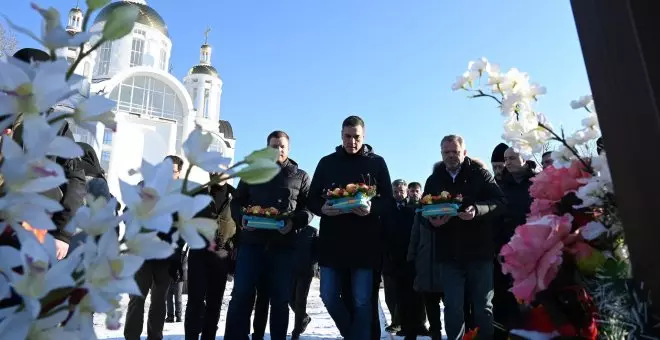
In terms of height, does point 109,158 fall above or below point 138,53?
below

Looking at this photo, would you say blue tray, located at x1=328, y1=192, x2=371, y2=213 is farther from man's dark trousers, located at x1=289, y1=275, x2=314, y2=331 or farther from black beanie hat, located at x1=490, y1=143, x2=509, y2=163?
man's dark trousers, located at x1=289, y1=275, x2=314, y2=331

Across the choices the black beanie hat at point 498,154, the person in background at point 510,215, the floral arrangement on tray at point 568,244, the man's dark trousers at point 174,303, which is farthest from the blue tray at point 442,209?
the man's dark trousers at point 174,303

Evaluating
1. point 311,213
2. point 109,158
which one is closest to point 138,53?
point 109,158

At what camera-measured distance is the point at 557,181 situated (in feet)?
3.76

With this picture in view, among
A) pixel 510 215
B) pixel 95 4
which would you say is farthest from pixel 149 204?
A: pixel 510 215

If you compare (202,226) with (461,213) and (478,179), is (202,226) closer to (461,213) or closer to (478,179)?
(461,213)

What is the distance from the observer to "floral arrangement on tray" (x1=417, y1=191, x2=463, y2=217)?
3.69 meters

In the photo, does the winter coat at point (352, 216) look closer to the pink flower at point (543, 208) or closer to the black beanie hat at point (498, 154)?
the black beanie hat at point (498, 154)

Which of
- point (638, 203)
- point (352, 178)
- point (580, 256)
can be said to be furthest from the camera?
point (352, 178)

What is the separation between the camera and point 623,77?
0.86 meters

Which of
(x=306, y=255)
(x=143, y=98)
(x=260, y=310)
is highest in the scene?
(x=143, y=98)

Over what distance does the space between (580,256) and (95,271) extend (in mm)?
873

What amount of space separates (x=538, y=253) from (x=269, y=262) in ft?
10.9

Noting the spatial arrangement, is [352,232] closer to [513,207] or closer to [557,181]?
[513,207]
